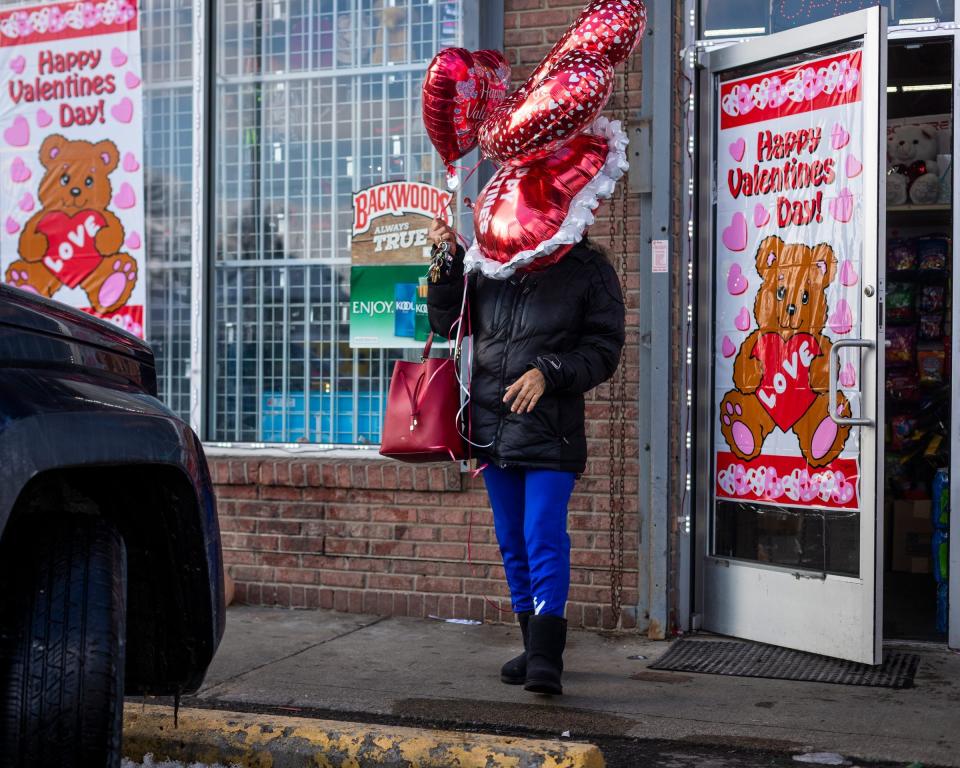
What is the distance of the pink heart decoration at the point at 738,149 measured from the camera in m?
5.64

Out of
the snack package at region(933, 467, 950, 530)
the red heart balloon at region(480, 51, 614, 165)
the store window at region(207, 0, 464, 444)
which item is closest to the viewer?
the red heart balloon at region(480, 51, 614, 165)

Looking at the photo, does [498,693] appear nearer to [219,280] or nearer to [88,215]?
[219,280]

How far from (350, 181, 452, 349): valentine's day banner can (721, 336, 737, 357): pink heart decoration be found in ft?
4.71

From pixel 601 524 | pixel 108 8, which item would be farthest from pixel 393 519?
pixel 108 8

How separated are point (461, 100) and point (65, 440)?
2.78 meters

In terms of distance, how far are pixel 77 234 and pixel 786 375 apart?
388cm

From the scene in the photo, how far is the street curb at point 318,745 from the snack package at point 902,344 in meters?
4.80

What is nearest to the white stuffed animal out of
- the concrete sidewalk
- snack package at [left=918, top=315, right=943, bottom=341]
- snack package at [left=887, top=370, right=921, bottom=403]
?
snack package at [left=918, top=315, right=943, bottom=341]

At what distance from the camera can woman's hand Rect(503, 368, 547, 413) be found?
443 centimetres

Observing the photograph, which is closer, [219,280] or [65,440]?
[65,440]

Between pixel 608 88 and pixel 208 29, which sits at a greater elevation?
pixel 208 29

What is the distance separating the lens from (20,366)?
2479 mm

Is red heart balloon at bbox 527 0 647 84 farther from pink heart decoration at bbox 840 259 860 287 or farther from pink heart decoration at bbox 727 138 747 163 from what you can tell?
pink heart decoration at bbox 840 259 860 287

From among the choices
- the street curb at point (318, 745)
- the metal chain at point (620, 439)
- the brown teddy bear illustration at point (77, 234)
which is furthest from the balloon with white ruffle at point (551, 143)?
the brown teddy bear illustration at point (77, 234)
